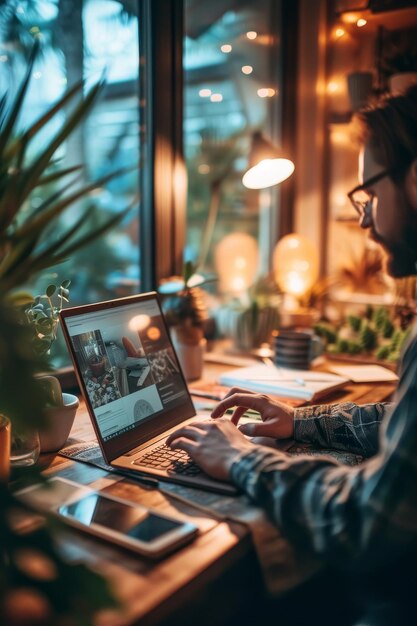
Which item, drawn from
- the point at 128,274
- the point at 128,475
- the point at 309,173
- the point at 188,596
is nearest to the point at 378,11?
the point at 309,173

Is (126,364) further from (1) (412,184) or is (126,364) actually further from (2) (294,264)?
(2) (294,264)

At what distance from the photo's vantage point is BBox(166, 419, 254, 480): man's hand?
1.06 meters

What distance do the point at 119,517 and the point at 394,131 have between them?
0.89 m

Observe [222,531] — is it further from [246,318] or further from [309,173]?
[309,173]

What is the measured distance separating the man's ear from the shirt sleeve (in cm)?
42

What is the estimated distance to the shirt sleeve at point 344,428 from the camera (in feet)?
4.16

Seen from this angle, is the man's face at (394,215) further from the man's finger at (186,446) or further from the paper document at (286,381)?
the man's finger at (186,446)

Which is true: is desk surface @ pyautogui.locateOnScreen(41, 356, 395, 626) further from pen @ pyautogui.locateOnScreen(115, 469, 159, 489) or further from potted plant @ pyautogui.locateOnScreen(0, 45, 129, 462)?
potted plant @ pyautogui.locateOnScreen(0, 45, 129, 462)

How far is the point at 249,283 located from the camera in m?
2.62

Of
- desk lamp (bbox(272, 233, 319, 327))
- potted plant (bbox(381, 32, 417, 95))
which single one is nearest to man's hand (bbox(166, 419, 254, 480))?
desk lamp (bbox(272, 233, 319, 327))

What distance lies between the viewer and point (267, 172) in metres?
1.82

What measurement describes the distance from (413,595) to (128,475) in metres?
0.51

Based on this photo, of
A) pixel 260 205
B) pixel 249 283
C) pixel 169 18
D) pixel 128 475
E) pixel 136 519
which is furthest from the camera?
pixel 260 205

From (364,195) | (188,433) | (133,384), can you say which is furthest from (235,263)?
(188,433)
